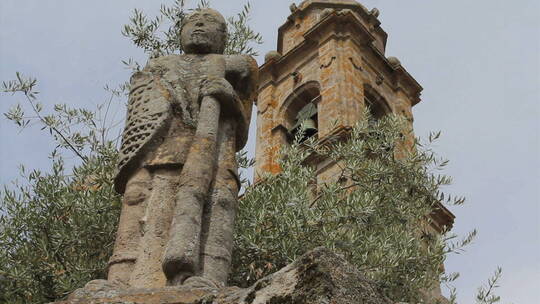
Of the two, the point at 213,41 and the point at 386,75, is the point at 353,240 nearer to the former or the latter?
the point at 213,41

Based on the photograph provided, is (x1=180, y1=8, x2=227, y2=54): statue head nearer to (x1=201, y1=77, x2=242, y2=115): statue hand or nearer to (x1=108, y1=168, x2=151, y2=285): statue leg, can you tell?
(x1=201, y1=77, x2=242, y2=115): statue hand

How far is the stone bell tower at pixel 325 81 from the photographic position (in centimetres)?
2447

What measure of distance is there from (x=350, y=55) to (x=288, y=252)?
59.9 feet

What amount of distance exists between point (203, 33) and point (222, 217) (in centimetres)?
166

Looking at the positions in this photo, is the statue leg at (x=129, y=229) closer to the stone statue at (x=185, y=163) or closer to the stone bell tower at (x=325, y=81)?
the stone statue at (x=185, y=163)

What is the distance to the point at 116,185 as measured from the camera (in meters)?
5.26

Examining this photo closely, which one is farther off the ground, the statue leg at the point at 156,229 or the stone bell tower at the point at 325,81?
the stone bell tower at the point at 325,81

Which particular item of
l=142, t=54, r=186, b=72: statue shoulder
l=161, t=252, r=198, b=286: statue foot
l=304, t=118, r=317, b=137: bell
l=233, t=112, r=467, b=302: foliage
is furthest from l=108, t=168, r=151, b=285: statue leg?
l=304, t=118, r=317, b=137: bell

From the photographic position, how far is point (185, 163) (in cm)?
492

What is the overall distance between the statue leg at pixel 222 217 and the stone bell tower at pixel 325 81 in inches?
700

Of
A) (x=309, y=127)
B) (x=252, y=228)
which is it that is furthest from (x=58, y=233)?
(x=309, y=127)

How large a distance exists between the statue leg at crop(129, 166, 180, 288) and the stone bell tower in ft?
59.5

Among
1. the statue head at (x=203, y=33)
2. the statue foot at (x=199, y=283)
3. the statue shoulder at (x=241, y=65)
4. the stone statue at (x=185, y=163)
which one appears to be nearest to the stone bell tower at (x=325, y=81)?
the statue head at (x=203, y=33)

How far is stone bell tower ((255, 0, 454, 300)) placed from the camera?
2447 cm
